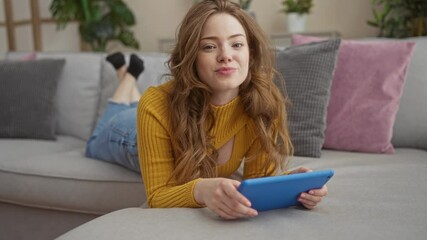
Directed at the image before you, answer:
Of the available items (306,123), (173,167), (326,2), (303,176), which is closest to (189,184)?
(173,167)

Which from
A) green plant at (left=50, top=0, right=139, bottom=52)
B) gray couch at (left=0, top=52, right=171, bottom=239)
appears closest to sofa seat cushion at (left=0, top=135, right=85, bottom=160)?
gray couch at (left=0, top=52, right=171, bottom=239)

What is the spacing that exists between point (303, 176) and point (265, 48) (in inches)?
17.4

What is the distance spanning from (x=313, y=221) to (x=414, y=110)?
958 millimetres

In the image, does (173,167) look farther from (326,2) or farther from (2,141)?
(326,2)

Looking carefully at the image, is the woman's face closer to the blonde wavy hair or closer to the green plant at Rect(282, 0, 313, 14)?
the blonde wavy hair

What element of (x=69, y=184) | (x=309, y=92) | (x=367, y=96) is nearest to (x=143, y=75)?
(x=69, y=184)

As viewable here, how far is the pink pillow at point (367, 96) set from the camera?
165cm

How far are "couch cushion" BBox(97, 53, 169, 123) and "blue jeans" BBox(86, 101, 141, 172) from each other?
0.29 metres

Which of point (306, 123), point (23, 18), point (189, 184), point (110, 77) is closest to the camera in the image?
point (189, 184)

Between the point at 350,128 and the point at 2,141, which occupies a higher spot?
the point at 350,128

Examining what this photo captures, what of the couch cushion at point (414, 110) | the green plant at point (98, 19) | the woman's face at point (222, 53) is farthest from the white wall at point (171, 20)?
the woman's face at point (222, 53)

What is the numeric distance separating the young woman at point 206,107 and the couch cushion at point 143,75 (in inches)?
37.8

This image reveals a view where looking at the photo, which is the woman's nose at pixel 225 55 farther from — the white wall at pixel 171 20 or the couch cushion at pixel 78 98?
the white wall at pixel 171 20

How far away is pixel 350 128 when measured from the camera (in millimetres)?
1673
